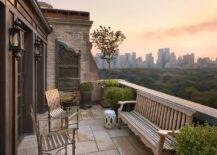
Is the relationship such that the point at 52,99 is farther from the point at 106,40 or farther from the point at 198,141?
the point at 106,40

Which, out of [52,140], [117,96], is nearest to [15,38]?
[52,140]

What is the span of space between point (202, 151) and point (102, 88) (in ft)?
23.9

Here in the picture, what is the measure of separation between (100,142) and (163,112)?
1630mm

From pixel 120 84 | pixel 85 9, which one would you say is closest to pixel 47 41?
pixel 85 9

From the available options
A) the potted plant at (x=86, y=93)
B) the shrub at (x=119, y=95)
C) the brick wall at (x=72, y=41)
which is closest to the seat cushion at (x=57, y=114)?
the shrub at (x=119, y=95)

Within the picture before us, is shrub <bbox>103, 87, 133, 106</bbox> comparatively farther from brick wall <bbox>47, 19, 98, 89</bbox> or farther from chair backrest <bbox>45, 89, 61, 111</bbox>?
brick wall <bbox>47, 19, 98, 89</bbox>

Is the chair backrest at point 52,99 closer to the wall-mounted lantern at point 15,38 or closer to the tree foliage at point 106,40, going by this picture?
the wall-mounted lantern at point 15,38

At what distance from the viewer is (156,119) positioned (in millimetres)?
4895

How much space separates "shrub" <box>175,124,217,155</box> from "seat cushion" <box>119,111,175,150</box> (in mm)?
948

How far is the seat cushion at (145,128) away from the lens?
3.84m

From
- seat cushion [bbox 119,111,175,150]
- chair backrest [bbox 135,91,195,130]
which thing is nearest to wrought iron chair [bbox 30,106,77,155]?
seat cushion [bbox 119,111,175,150]
